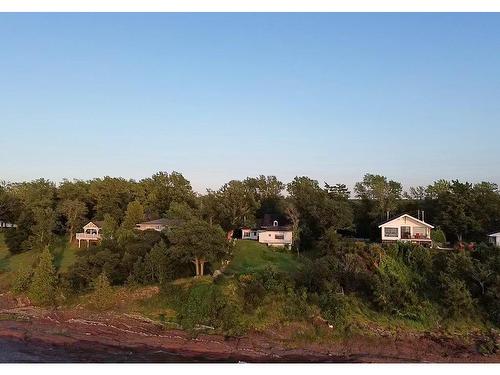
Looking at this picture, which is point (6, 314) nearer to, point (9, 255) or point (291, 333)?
point (9, 255)

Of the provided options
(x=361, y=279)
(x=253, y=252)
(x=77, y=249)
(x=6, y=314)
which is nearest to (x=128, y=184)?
(x=77, y=249)

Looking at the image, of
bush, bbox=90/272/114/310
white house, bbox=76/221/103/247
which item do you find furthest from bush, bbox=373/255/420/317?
white house, bbox=76/221/103/247

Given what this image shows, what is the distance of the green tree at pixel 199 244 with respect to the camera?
15094 millimetres

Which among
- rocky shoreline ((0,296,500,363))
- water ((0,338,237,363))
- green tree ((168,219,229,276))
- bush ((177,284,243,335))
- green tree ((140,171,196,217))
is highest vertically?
green tree ((140,171,196,217))

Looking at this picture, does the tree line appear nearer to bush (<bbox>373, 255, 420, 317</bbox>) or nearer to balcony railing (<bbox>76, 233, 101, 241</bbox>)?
balcony railing (<bbox>76, 233, 101, 241</bbox>)

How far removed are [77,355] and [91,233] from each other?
11933mm

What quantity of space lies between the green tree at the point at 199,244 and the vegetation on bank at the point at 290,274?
3 cm

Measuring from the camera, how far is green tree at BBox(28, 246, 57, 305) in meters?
15.1

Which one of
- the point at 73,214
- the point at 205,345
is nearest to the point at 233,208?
the point at 73,214

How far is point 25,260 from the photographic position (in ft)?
64.9

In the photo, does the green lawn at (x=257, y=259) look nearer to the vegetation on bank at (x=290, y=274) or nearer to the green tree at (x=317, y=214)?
the vegetation on bank at (x=290, y=274)

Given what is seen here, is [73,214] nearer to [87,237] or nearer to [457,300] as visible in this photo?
[87,237]

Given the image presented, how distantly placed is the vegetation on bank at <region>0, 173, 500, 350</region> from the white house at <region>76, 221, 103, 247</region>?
38.5 inches

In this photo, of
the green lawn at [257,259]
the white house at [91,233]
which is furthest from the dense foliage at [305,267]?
the white house at [91,233]
